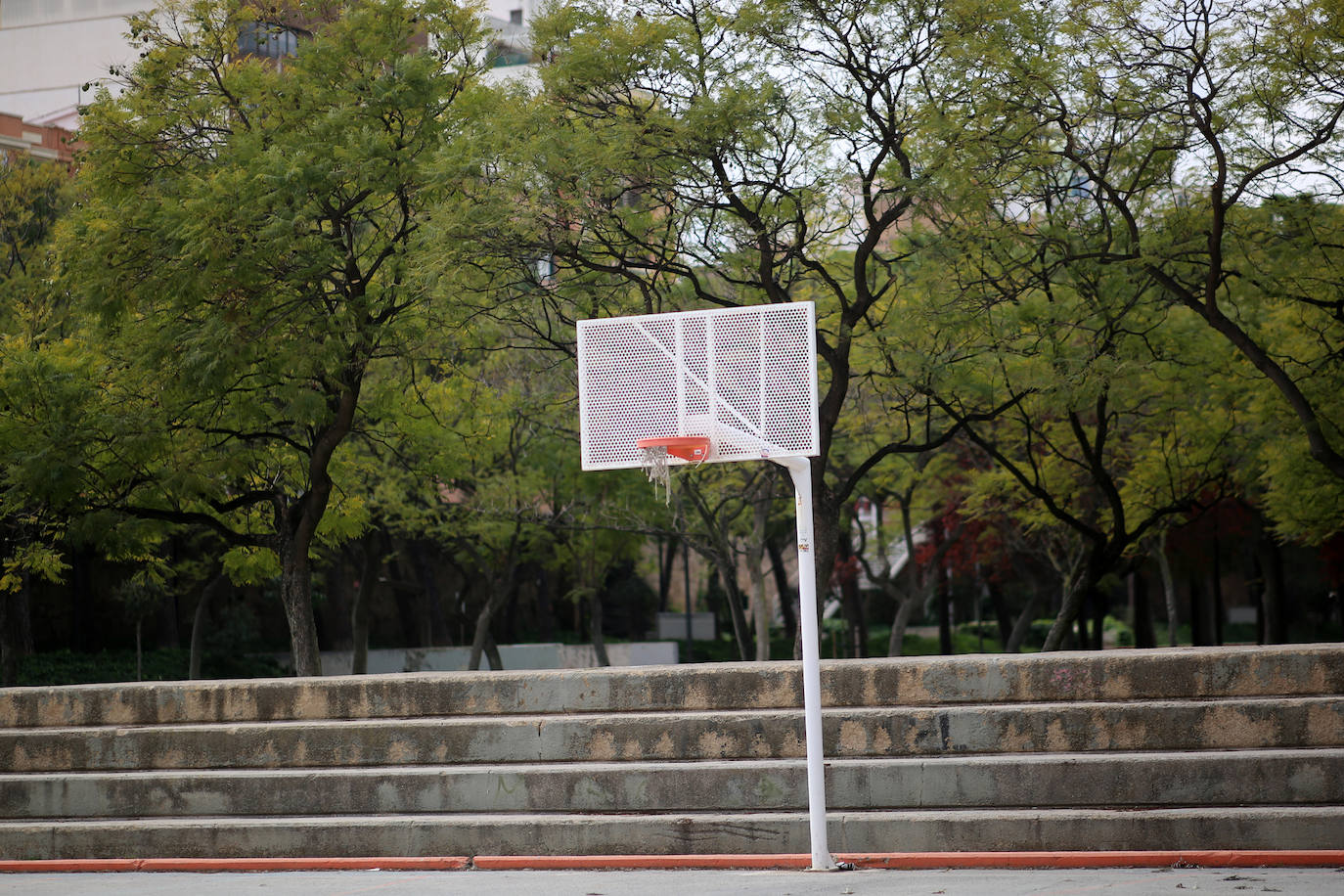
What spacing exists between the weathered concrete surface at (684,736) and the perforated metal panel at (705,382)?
8.59 ft

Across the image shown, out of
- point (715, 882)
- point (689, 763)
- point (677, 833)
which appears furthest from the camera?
point (689, 763)

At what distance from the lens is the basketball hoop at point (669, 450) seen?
33.0 feet

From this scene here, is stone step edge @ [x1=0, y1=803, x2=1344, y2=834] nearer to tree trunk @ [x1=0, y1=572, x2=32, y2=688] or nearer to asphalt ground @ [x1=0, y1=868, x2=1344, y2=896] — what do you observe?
asphalt ground @ [x1=0, y1=868, x2=1344, y2=896]

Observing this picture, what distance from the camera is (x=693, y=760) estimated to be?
1138 centimetres

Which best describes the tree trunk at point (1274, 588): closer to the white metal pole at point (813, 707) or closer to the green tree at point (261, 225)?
the green tree at point (261, 225)

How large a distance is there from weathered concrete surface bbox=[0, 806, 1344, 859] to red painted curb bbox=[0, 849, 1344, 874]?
120 mm

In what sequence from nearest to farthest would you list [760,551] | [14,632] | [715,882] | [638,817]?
[715,882], [638,817], [14,632], [760,551]

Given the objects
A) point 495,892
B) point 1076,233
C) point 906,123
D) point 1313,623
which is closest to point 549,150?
point 906,123

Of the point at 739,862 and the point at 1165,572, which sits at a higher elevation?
the point at 1165,572

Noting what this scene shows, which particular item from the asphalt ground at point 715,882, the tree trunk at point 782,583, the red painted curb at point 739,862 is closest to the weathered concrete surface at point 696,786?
the red painted curb at point 739,862

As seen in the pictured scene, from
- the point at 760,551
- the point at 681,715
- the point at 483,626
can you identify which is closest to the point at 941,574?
the point at 760,551

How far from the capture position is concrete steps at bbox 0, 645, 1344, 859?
404 inches

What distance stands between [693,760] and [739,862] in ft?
3.51

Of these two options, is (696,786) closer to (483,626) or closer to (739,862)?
(739,862)
